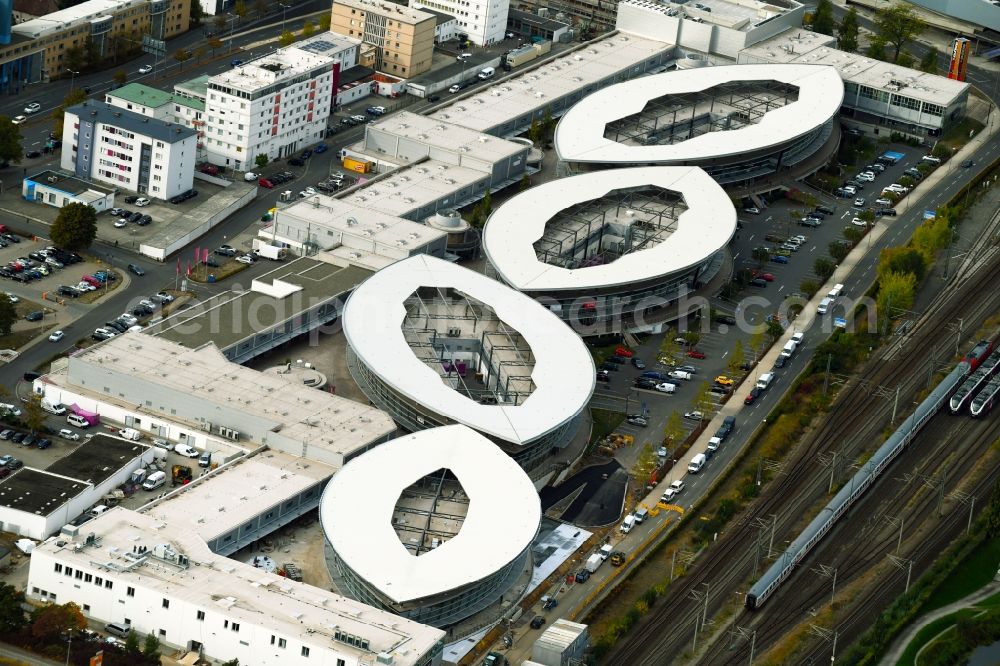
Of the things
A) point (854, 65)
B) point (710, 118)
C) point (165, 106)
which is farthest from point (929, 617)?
point (854, 65)

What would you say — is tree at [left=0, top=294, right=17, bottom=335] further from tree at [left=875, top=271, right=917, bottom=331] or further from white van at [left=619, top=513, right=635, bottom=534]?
tree at [left=875, top=271, right=917, bottom=331]

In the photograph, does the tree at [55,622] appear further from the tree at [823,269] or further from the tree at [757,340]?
the tree at [823,269]

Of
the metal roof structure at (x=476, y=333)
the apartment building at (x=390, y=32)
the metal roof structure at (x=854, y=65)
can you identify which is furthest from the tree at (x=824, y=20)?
the metal roof structure at (x=476, y=333)

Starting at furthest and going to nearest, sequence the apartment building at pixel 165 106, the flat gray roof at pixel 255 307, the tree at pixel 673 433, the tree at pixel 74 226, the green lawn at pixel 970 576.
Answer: the apartment building at pixel 165 106 < the tree at pixel 74 226 < the flat gray roof at pixel 255 307 < the tree at pixel 673 433 < the green lawn at pixel 970 576

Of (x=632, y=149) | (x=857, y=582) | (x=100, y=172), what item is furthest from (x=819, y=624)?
(x=100, y=172)

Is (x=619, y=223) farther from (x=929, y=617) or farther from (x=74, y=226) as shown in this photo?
(x=929, y=617)

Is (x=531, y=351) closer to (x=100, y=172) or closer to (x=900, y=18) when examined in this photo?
(x=100, y=172)
